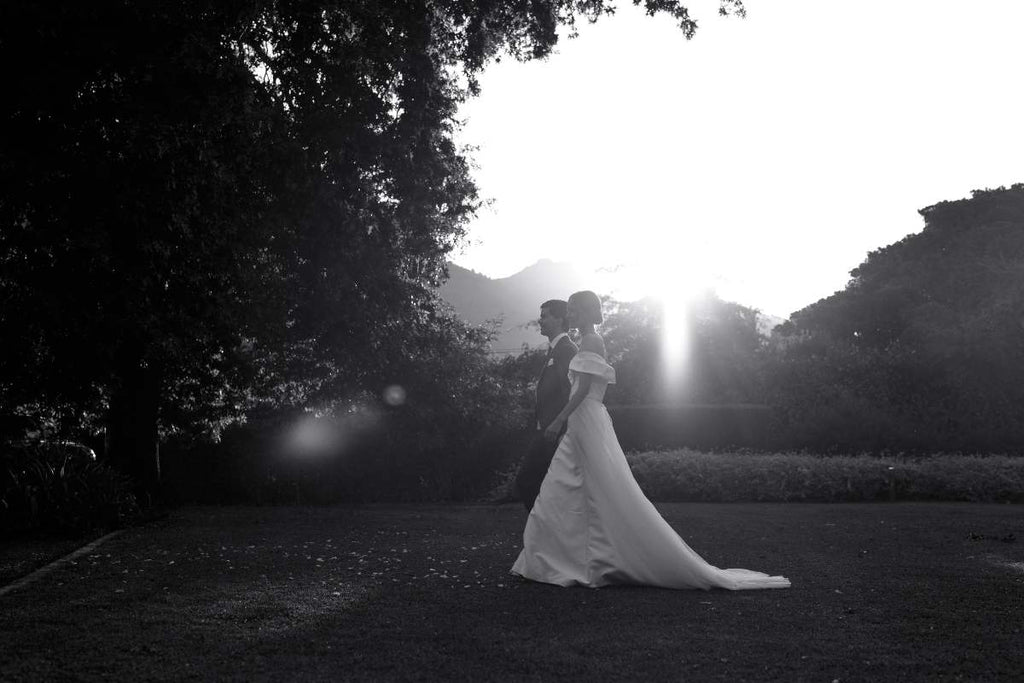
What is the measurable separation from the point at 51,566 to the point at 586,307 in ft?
Result: 15.8

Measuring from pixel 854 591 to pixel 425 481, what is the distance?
503 inches

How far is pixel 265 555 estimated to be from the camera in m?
9.04

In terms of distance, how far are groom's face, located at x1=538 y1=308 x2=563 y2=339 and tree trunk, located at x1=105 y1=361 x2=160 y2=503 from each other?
9.84 m

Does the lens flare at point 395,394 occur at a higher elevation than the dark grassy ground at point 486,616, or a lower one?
higher

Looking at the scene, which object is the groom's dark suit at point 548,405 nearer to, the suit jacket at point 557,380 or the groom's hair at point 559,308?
the suit jacket at point 557,380

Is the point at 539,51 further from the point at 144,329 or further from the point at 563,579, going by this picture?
the point at 563,579

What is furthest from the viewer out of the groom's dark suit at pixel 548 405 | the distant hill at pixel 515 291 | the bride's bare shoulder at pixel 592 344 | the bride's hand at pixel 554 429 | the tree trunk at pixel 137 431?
the distant hill at pixel 515 291

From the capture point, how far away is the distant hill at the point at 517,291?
4066 centimetres

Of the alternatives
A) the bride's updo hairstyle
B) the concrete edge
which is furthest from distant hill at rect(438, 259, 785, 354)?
the bride's updo hairstyle

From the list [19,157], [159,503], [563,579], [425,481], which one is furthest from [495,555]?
[425,481]

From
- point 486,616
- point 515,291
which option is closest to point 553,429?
point 486,616

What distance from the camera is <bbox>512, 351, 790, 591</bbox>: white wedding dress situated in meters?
6.98

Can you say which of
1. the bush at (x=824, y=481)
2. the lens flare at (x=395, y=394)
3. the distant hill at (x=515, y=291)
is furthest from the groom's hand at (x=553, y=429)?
the distant hill at (x=515, y=291)

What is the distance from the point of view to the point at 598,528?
7238 mm
